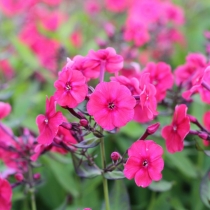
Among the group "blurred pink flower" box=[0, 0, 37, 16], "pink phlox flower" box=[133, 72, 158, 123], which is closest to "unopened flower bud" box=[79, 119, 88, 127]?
"pink phlox flower" box=[133, 72, 158, 123]

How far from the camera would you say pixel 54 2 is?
356cm

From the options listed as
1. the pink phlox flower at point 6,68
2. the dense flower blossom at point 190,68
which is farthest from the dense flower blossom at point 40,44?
the dense flower blossom at point 190,68

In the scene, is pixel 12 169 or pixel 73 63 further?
pixel 12 169

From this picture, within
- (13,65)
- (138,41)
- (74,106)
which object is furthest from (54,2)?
(74,106)

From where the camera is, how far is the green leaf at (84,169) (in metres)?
1.43

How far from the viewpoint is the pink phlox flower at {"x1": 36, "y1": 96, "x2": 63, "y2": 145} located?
1271 millimetres

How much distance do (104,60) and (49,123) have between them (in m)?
0.25

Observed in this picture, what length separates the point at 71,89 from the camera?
125cm

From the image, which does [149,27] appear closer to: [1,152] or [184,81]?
[184,81]

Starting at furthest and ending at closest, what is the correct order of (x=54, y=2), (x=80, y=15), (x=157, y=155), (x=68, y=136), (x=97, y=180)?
(x=54, y=2), (x=80, y=15), (x=97, y=180), (x=68, y=136), (x=157, y=155)

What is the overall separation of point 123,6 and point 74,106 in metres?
2.25

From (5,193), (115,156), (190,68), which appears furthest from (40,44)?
(115,156)

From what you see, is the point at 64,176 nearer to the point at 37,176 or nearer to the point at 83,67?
the point at 37,176

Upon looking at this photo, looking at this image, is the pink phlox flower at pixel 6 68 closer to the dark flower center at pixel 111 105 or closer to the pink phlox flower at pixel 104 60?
the pink phlox flower at pixel 104 60
